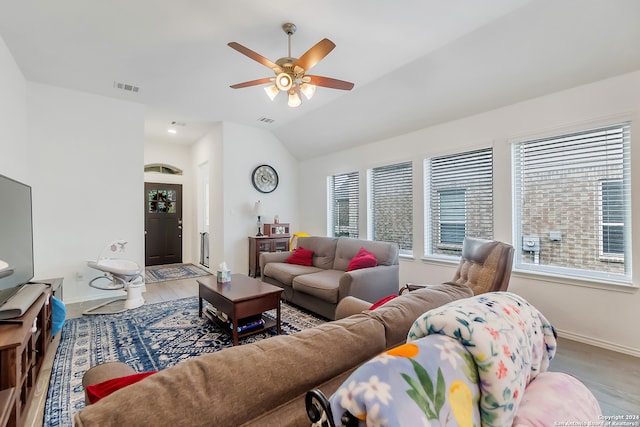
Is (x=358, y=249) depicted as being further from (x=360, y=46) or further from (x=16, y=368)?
(x=16, y=368)

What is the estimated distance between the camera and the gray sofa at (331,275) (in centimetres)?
294

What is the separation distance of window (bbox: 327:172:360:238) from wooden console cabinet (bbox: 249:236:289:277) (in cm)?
107

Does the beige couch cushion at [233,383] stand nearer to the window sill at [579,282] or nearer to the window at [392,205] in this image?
the window sill at [579,282]

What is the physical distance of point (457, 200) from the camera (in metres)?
3.73

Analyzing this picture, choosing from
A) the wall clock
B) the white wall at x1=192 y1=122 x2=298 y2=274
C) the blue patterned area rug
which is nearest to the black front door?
the white wall at x1=192 y1=122 x2=298 y2=274

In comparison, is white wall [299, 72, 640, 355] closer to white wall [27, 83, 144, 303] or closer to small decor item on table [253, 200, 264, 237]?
small decor item on table [253, 200, 264, 237]

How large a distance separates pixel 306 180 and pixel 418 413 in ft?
19.0

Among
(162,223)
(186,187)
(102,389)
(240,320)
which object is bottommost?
(240,320)

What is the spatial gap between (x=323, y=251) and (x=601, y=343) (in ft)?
10.1

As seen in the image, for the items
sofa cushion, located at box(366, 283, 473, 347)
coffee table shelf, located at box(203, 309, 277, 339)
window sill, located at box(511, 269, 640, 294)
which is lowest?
coffee table shelf, located at box(203, 309, 277, 339)

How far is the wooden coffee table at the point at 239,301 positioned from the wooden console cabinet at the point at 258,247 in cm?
207

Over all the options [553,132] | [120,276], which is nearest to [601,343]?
[553,132]

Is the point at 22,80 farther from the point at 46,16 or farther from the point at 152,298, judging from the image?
the point at 152,298

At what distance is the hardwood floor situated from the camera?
5.83 feet
